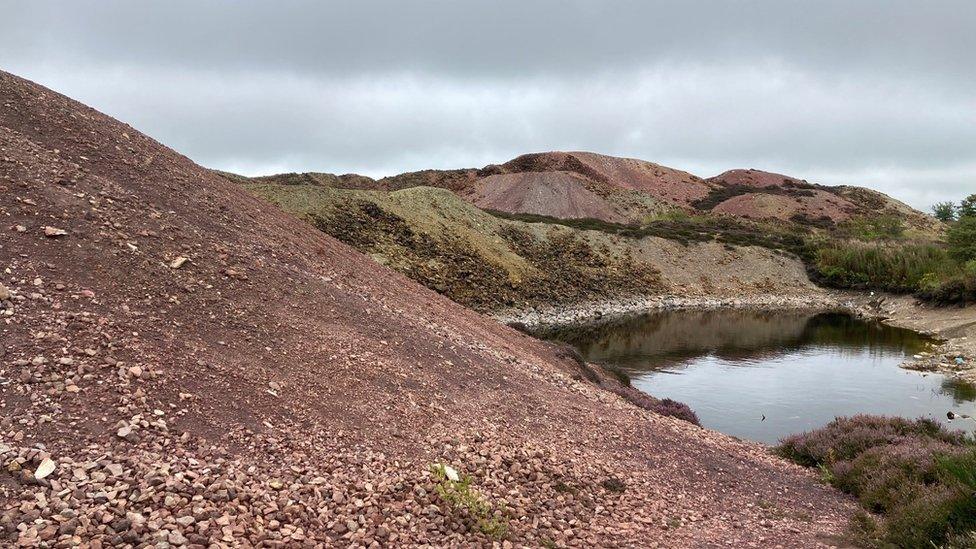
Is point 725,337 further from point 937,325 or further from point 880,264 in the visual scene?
point 880,264

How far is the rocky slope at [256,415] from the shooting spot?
5.59 meters

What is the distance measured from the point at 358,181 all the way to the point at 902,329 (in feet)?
206

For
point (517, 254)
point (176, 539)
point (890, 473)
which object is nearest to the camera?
point (176, 539)

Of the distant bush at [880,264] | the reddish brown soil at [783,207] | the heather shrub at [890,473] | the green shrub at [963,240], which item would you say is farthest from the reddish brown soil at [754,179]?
the heather shrub at [890,473]

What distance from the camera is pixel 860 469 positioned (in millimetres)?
10070

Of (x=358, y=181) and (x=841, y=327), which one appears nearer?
(x=841, y=327)

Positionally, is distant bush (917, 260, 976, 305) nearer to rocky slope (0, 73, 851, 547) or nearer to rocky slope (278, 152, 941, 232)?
rocky slope (0, 73, 851, 547)

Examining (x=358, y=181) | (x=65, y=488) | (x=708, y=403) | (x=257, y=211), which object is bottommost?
(x=708, y=403)

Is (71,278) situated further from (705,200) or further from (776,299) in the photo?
(705,200)

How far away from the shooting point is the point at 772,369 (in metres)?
25.2

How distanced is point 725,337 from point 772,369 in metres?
8.29

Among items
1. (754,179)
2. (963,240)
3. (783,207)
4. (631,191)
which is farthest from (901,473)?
(754,179)

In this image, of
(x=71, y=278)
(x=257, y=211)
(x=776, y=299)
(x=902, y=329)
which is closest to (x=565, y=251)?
(x=776, y=299)

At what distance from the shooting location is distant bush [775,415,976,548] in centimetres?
690
